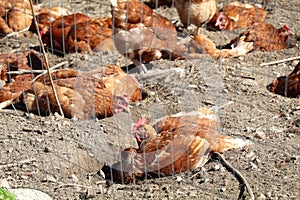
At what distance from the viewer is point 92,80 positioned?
4824 mm

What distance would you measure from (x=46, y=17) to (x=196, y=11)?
159cm

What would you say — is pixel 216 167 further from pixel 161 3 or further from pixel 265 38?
pixel 161 3

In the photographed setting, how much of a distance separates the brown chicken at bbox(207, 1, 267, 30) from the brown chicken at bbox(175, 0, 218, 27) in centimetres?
14

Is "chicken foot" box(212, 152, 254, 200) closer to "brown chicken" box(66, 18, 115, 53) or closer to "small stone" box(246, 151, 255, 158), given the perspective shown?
"small stone" box(246, 151, 255, 158)

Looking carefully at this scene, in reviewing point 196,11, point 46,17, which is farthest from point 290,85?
point 46,17

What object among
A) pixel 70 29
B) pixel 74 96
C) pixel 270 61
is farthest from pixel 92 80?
pixel 270 61

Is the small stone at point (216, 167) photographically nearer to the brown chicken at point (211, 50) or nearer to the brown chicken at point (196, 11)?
the brown chicken at point (211, 50)

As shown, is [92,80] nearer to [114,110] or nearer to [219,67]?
[114,110]

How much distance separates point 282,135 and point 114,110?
1.28 metres

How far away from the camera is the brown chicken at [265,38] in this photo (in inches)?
232

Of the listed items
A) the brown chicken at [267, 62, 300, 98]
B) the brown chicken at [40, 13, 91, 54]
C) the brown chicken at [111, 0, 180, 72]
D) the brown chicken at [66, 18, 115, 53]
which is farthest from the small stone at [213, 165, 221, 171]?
the brown chicken at [40, 13, 91, 54]

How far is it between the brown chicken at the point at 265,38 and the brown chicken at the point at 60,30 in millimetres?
1523

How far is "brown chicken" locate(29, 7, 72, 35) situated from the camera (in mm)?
6434

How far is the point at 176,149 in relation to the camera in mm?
3855
